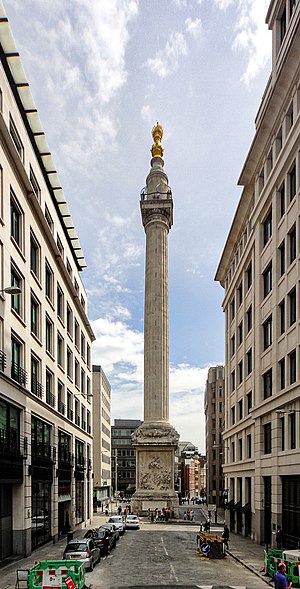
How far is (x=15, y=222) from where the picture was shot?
34.5m

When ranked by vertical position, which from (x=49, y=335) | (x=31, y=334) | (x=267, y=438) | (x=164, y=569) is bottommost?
(x=164, y=569)

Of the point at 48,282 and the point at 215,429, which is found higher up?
the point at 48,282

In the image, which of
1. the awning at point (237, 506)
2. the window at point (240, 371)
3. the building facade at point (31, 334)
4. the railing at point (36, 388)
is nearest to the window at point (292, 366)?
the building facade at point (31, 334)

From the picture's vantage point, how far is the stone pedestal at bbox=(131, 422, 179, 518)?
234 ft

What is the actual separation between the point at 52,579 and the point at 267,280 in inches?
987

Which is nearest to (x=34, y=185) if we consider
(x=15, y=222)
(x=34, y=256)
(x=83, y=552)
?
(x=34, y=256)

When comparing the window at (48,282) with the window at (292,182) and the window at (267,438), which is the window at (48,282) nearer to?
the window at (267,438)

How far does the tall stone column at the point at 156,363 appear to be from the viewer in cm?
7175

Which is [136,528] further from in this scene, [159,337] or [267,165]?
[267,165]

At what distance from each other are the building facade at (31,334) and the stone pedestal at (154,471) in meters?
16.4

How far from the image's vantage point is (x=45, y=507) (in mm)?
40625

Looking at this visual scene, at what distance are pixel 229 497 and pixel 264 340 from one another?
2239 centimetres

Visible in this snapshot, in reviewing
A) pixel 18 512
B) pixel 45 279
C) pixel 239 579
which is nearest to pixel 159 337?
pixel 45 279

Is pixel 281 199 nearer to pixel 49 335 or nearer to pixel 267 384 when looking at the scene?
pixel 267 384
